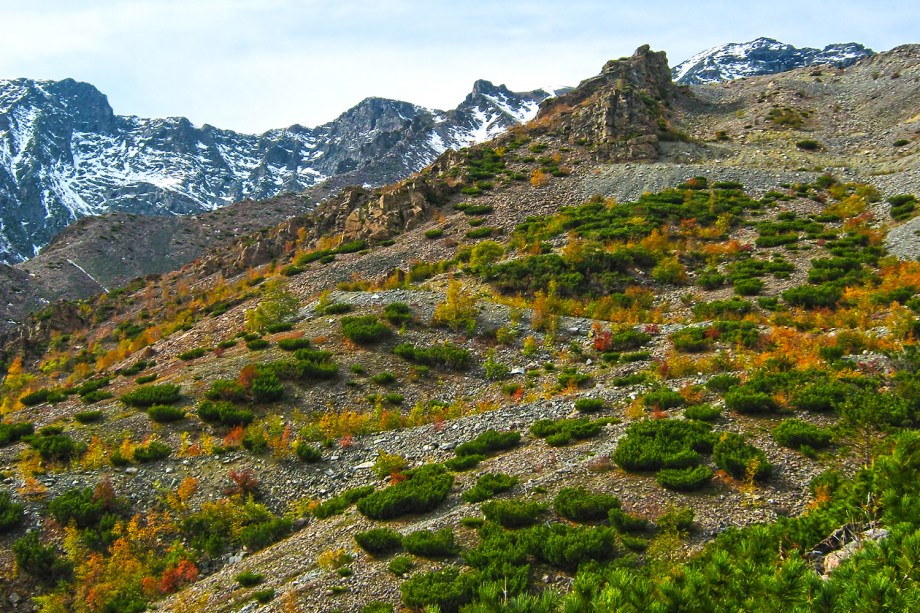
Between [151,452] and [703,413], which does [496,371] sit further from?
[151,452]

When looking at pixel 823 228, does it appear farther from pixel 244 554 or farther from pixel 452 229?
pixel 244 554

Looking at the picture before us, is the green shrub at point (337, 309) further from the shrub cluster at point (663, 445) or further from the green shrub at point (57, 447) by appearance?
the shrub cluster at point (663, 445)

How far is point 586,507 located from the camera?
10.8 meters

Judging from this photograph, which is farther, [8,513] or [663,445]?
[8,513]

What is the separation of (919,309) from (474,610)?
19.2 metres

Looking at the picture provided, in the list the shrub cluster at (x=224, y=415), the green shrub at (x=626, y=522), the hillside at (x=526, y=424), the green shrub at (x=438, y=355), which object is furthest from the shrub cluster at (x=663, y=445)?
the shrub cluster at (x=224, y=415)

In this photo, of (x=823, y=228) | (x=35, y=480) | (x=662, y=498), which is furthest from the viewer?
(x=823, y=228)

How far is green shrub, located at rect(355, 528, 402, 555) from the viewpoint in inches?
439

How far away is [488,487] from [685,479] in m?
4.00

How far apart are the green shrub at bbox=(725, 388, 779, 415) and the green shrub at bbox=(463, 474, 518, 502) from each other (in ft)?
18.9

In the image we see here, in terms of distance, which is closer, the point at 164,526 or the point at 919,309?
the point at 164,526

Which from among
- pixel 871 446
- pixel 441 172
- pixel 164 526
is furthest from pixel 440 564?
pixel 441 172

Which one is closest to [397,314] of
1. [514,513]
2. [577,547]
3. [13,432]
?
[13,432]

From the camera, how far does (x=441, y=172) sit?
52.1m
